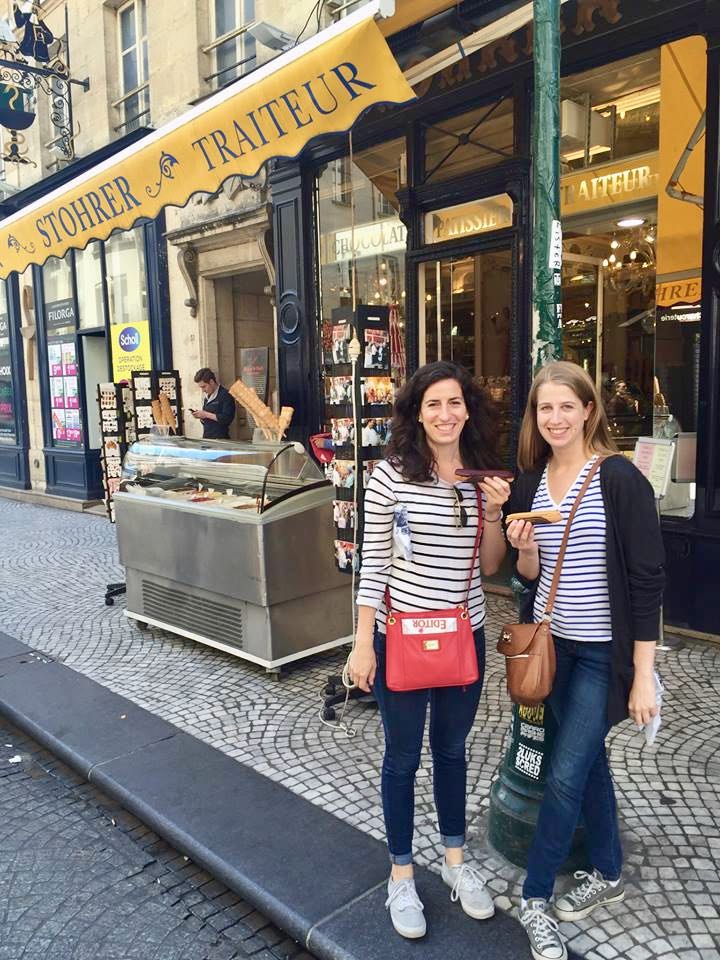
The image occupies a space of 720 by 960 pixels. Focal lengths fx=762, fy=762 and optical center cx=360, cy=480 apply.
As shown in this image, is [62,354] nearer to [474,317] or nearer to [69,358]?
[69,358]

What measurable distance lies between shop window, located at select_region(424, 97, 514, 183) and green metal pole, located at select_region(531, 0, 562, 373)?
3.40m

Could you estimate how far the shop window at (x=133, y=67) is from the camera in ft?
34.6

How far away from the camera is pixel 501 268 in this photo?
6520 mm

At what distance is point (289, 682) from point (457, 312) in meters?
3.81

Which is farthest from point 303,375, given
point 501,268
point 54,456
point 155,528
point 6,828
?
point 54,456

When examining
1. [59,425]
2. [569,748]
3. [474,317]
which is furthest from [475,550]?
[59,425]

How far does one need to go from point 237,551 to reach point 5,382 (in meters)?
11.3

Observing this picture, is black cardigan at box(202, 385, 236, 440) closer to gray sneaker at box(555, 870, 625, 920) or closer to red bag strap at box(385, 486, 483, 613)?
red bag strap at box(385, 486, 483, 613)

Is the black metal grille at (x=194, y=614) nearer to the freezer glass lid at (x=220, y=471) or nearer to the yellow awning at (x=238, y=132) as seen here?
the freezer glass lid at (x=220, y=471)

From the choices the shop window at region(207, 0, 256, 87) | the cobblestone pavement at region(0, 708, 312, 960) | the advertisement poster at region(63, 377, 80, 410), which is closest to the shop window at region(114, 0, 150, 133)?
the shop window at region(207, 0, 256, 87)

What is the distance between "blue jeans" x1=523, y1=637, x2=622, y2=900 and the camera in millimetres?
2270

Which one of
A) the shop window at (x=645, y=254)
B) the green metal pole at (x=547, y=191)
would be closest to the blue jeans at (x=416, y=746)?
the green metal pole at (x=547, y=191)

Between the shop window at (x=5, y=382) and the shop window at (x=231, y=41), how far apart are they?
669cm

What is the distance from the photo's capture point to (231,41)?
354 inches
